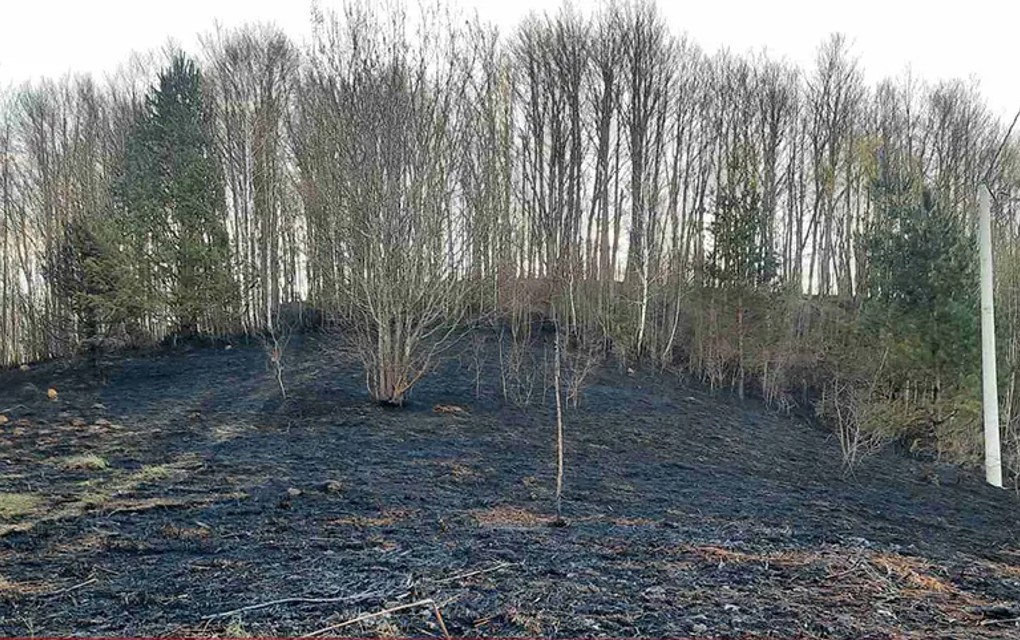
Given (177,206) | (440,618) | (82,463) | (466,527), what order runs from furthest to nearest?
1. (177,206)
2. (82,463)
3. (466,527)
4. (440,618)

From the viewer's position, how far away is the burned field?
276 centimetres

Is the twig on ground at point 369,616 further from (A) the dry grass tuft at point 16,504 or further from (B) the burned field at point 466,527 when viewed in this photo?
(A) the dry grass tuft at point 16,504

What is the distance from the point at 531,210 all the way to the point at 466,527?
14558mm

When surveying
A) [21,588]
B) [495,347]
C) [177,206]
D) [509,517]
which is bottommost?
[509,517]

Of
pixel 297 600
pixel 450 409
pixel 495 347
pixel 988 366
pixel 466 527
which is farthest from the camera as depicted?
pixel 495 347

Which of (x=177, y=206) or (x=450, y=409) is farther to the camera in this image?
(x=177, y=206)

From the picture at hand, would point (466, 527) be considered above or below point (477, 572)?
below

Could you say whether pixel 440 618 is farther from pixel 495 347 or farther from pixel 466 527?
pixel 495 347

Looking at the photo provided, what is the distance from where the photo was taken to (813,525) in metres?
4.73

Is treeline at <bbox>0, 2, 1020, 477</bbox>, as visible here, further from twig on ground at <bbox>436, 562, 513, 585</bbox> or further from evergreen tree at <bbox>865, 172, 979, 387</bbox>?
twig on ground at <bbox>436, 562, 513, 585</bbox>

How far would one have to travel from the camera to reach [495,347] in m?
13.8

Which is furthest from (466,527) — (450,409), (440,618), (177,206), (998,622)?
(177,206)

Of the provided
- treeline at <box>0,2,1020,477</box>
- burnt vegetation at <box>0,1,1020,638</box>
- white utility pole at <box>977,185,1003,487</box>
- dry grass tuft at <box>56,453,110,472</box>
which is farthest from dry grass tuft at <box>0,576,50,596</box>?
white utility pole at <box>977,185,1003,487</box>

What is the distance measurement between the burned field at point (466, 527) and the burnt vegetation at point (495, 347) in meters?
0.03
